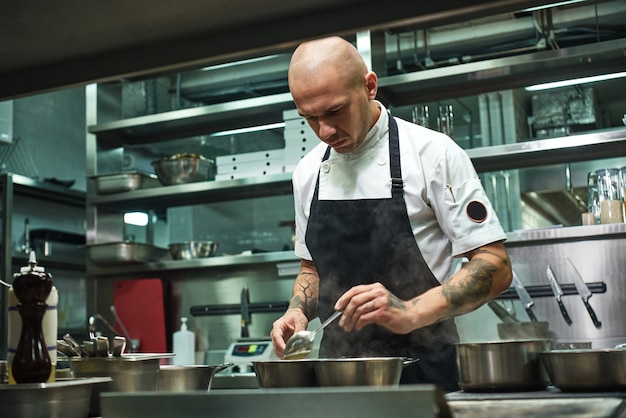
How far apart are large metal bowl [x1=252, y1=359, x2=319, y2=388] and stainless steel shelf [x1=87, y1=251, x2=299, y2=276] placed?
9.04ft

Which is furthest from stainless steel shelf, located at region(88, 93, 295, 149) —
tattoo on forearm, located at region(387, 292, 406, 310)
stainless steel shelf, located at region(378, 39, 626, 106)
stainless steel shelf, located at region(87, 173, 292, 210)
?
tattoo on forearm, located at region(387, 292, 406, 310)

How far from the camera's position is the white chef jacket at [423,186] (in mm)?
1927

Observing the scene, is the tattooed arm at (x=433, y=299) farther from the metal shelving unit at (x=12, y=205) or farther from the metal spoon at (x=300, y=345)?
the metal shelving unit at (x=12, y=205)

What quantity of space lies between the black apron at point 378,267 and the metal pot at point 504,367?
58 cm

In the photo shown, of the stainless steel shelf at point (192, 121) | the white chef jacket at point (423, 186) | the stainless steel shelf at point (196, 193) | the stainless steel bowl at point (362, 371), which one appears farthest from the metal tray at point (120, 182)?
the stainless steel bowl at point (362, 371)

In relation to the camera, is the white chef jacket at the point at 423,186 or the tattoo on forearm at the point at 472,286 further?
the white chef jacket at the point at 423,186

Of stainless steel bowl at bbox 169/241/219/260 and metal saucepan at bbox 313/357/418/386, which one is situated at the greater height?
stainless steel bowl at bbox 169/241/219/260

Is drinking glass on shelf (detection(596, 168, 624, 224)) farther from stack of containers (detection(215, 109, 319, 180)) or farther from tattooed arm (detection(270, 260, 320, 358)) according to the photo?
tattooed arm (detection(270, 260, 320, 358))

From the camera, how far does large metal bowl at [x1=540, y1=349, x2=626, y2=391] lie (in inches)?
45.6

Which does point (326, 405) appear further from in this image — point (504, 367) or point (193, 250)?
point (193, 250)

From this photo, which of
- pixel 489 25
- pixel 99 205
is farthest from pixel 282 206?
pixel 489 25

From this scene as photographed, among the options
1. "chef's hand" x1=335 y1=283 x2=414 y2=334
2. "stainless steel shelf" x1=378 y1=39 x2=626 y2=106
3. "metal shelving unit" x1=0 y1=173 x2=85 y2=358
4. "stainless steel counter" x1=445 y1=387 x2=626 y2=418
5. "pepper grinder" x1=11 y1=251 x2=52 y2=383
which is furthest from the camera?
"metal shelving unit" x1=0 y1=173 x2=85 y2=358

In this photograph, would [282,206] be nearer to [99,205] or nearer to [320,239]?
[99,205]

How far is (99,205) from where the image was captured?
4.43m
